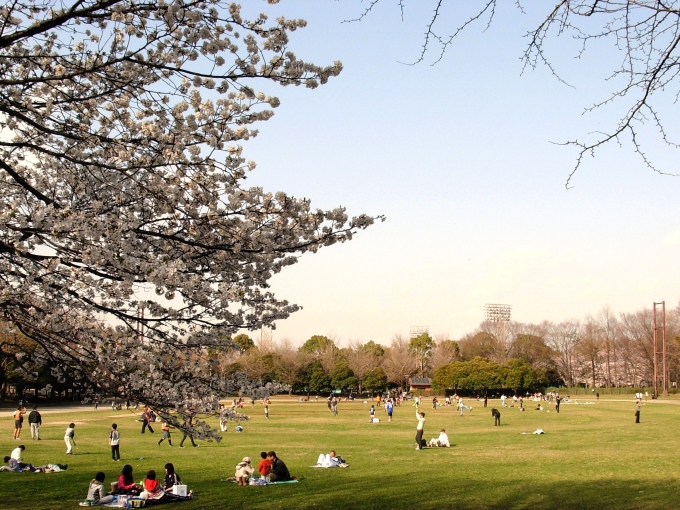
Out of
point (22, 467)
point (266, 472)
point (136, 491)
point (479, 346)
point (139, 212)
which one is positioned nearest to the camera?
point (139, 212)

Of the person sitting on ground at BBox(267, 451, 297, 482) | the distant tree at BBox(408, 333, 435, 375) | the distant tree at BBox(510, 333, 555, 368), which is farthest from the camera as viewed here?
the distant tree at BBox(408, 333, 435, 375)

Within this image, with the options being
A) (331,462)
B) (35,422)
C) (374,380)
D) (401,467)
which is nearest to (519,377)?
(374,380)

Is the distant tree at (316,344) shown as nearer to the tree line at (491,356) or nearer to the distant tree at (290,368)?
the tree line at (491,356)

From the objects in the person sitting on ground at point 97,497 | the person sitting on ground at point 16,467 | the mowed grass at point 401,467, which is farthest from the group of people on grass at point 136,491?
the person sitting on ground at point 16,467

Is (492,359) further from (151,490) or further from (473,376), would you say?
(151,490)

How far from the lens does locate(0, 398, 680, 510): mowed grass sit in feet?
46.2

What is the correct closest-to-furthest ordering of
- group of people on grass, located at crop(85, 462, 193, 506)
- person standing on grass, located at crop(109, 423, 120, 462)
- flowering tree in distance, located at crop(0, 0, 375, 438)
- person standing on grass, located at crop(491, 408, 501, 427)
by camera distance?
flowering tree in distance, located at crop(0, 0, 375, 438) < group of people on grass, located at crop(85, 462, 193, 506) < person standing on grass, located at crop(109, 423, 120, 462) < person standing on grass, located at crop(491, 408, 501, 427)

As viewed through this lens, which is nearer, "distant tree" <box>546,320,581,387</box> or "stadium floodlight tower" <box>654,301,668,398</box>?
"stadium floodlight tower" <box>654,301,668,398</box>

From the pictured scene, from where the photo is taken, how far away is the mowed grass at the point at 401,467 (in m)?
14.1

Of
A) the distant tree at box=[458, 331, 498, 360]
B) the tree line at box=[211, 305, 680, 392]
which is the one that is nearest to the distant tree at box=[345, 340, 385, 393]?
the tree line at box=[211, 305, 680, 392]

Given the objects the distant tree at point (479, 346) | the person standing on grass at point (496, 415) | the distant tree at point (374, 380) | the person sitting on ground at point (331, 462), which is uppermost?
the distant tree at point (479, 346)

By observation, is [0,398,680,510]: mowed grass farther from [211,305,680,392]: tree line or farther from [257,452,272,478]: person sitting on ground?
[211,305,680,392]: tree line

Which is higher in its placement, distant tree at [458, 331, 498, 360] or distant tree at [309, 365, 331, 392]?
distant tree at [458, 331, 498, 360]

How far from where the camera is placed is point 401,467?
1925cm
